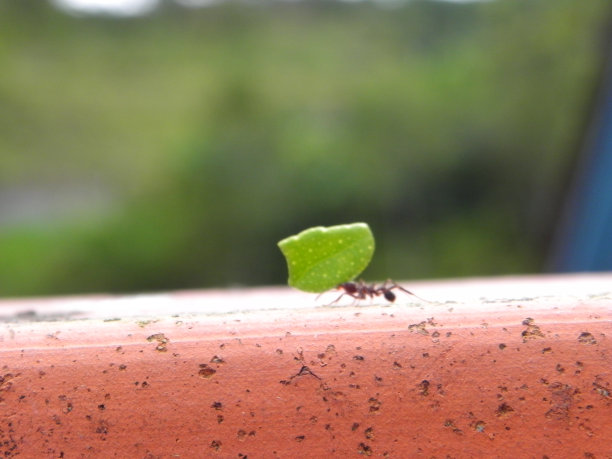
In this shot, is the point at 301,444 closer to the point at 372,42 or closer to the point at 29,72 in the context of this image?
the point at 372,42

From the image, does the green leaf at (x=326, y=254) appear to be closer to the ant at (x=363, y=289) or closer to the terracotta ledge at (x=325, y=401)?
the ant at (x=363, y=289)

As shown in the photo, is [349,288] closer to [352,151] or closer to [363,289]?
[363,289]

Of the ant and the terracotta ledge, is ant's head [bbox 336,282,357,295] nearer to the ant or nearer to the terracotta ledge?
the ant

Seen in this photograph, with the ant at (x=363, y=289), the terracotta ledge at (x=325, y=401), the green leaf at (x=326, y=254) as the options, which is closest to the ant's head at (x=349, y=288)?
the ant at (x=363, y=289)

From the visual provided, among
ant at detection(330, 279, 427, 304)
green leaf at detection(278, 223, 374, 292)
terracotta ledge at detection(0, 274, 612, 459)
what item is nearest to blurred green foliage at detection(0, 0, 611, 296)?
ant at detection(330, 279, 427, 304)

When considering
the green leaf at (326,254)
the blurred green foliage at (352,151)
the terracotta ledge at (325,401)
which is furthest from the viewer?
the blurred green foliage at (352,151)
